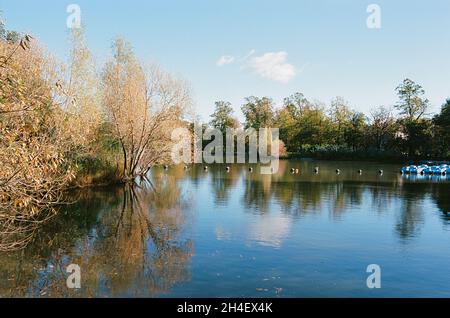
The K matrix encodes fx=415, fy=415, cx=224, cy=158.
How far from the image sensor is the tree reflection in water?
10.0 metres

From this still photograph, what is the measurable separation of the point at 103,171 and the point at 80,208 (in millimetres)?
10450

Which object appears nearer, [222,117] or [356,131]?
[356,131]

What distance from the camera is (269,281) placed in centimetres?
1040

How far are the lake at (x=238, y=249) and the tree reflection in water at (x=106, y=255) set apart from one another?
0.10ft

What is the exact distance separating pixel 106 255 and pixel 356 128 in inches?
2672

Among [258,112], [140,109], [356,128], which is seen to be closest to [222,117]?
[258,112]

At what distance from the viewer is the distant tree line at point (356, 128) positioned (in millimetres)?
60094

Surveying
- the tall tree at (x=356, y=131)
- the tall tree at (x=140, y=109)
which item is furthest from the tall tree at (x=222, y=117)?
the tall tree at (x=140, y=109)

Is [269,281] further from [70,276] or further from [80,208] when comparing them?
[80,208]

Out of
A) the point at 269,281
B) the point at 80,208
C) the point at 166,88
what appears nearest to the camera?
the point at 269,281

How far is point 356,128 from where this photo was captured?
74.2 m

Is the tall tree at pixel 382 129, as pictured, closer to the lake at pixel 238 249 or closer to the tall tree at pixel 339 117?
the tall tree at pixel 339 117
